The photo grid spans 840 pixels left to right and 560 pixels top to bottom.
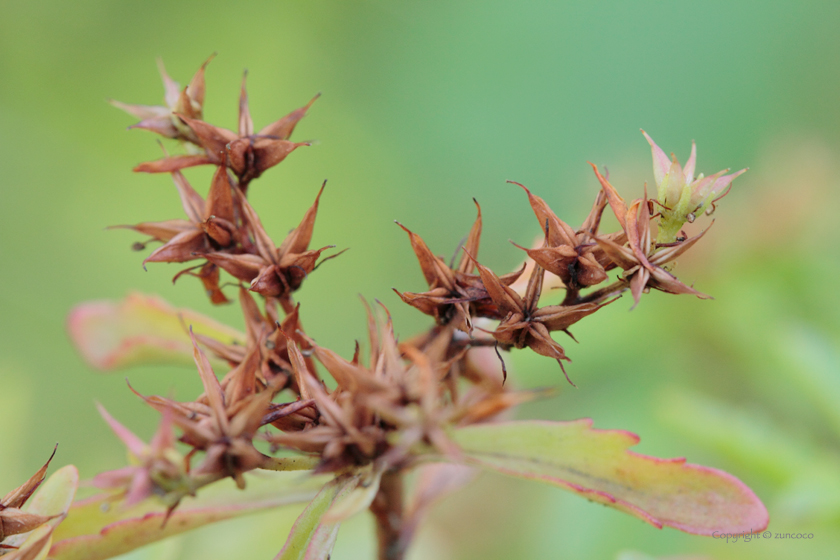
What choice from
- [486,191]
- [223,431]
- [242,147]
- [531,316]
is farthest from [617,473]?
[486,191]

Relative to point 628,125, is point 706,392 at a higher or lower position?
lower

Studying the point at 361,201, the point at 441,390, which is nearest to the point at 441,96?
the point at 361,201

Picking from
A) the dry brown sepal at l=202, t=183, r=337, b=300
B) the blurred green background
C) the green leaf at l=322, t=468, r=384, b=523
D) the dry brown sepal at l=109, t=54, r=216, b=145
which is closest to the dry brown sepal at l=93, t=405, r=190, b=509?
the green leaf at l=322, t=468, r=384, b=523

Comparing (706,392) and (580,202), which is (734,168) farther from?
(706,392)

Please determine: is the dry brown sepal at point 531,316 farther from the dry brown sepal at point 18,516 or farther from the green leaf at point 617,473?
the dry brown sepal at point 18,516

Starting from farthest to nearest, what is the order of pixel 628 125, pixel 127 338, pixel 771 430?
1. pixel 628 125
2. pixel 771 430
3. pixel 127 338

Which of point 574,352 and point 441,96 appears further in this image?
point 441,96
